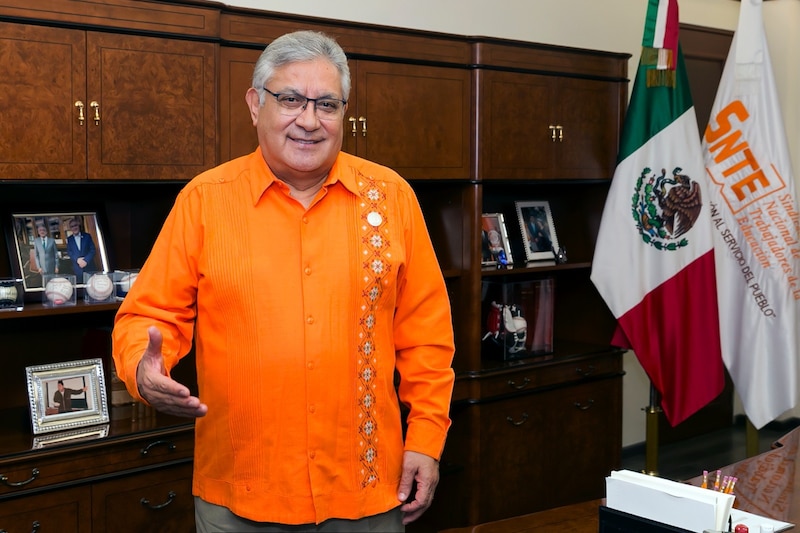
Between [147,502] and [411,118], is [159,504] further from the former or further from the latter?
[411,118]

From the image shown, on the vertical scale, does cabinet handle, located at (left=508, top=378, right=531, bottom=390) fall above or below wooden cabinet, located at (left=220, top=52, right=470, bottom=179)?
below

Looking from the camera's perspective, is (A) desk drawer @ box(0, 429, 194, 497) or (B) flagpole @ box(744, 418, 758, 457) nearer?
(A) desk drawer @ box(0, 429, 194, 497)

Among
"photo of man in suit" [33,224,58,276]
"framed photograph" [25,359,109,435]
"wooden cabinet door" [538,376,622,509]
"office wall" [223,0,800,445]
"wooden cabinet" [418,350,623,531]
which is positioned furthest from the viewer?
"wooden cabinet door" [538,376,622,509]

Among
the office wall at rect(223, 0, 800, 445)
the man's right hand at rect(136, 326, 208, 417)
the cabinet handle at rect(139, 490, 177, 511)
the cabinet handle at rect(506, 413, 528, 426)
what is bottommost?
the cabinet handle at rect(139, 490, 177, 511)

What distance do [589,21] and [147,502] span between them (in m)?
3.25

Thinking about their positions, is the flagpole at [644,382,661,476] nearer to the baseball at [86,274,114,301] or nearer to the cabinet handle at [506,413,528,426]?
the cabinet handle at [506,413,528,426]

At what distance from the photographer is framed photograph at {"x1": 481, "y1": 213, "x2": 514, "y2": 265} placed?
3969mm

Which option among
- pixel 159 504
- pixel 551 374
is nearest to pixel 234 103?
pixel 159 504

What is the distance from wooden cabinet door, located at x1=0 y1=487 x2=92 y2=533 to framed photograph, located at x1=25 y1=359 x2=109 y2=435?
0.68 feet

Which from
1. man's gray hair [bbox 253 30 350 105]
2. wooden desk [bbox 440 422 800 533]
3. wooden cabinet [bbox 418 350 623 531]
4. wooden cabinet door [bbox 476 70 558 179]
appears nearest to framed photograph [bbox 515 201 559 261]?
wooden cabinet door [bbox 476 70 558 179]

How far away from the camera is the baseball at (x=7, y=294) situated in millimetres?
2764

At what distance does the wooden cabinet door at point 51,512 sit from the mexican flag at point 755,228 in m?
3.03

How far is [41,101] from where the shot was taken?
2.64m

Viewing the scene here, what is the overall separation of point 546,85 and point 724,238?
4.12 feet
